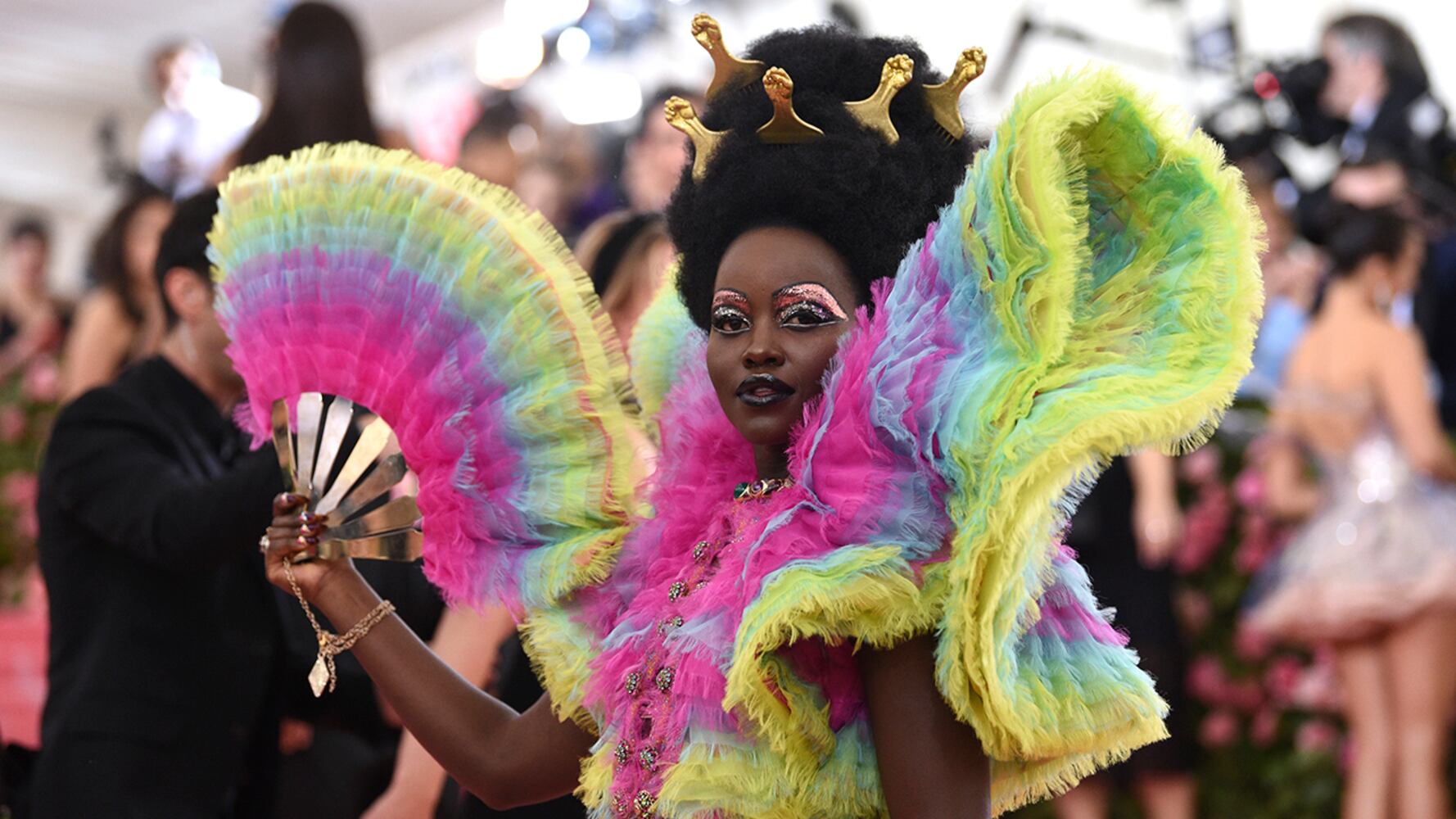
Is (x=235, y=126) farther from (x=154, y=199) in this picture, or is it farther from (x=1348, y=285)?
(x=1348, y=285)

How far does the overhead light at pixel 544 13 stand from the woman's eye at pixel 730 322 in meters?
6.91

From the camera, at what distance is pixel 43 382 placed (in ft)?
20.7

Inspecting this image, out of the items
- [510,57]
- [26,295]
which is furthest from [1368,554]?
[26,295]

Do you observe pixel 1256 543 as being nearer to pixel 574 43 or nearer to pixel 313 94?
pixel 313 94

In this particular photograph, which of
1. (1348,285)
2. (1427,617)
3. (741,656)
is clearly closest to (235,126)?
(1348,285)

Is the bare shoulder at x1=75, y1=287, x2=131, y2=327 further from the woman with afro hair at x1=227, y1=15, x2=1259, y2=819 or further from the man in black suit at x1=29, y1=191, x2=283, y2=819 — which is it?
the woman with afro hair at x1=227, y1=15, x2=1259, y2=819

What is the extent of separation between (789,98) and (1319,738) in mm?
4145

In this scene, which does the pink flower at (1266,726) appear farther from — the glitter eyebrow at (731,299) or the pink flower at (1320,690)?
the glitter eyebrow at (731,299)

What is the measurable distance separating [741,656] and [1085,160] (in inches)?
23.6

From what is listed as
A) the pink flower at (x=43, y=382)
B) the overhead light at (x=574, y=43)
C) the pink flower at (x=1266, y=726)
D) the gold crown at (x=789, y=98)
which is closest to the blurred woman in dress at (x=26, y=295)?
the pink flower at (x=43, y=382)

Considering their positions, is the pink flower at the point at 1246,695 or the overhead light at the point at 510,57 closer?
the pink flower at the point at 1246,695

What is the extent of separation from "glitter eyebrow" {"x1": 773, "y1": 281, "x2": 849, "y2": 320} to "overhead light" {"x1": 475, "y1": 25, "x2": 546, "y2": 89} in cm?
758

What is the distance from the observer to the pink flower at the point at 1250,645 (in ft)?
17.4

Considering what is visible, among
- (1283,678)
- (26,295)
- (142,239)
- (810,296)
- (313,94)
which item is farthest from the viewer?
(26,295)
